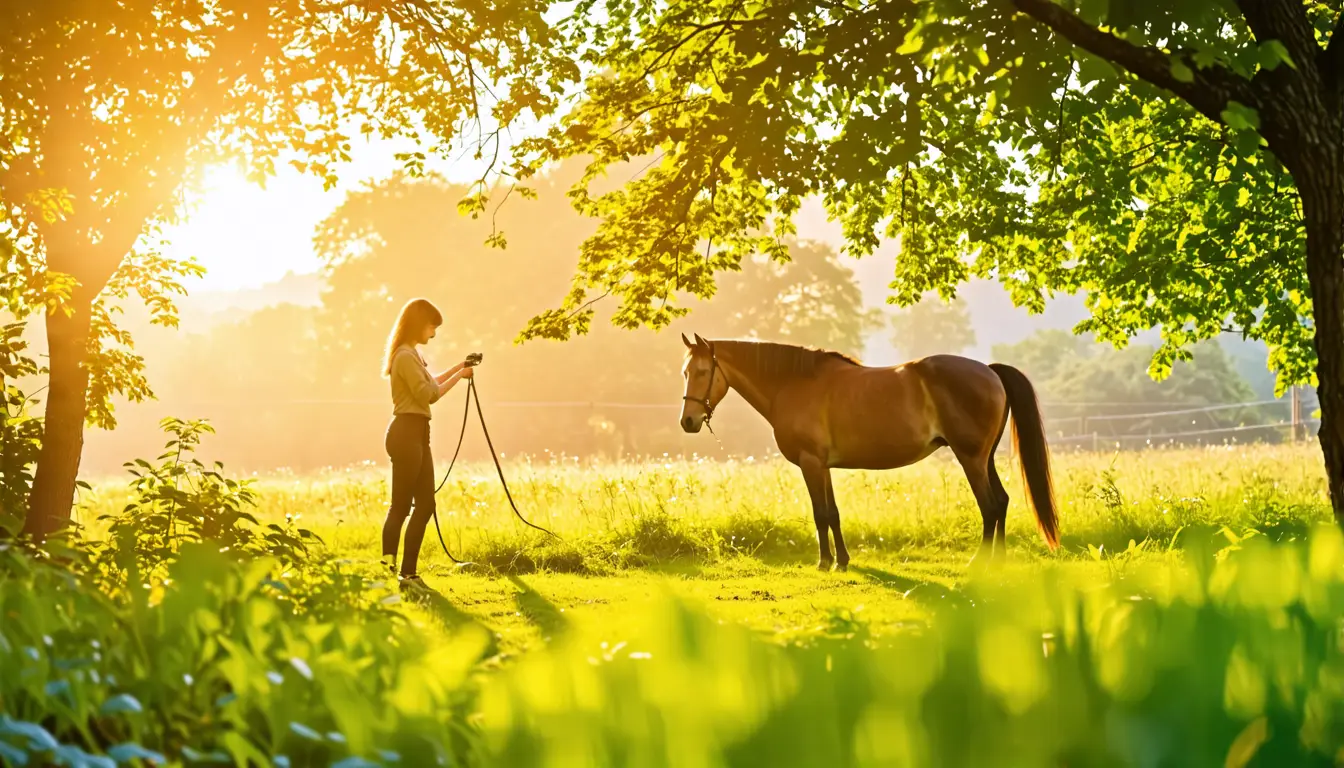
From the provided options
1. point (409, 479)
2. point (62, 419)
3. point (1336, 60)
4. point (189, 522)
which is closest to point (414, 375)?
point (409, 479)

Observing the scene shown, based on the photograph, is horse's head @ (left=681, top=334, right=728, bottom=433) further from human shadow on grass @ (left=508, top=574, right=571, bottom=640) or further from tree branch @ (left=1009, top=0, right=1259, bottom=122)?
tree branch @ (left=1009, top=0, right=1259, bottom=122)

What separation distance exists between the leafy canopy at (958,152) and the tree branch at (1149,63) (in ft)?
0.05

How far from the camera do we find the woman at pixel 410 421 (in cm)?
960

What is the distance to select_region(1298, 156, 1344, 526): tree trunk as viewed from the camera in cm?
643

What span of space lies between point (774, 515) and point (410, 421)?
239 inches

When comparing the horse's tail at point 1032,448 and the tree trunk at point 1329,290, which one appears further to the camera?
the horse's tail at point 1032,448

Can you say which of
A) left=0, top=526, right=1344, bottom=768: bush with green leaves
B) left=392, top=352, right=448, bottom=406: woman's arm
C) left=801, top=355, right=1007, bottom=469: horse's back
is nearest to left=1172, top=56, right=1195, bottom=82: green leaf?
left=0, top=526, right=1344, bottom=768: bush with green leaves

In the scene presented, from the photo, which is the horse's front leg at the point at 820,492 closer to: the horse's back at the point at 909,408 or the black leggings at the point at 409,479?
the horse's back at the point at 909,408

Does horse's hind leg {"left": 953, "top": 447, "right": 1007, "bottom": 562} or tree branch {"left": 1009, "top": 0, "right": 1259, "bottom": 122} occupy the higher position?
tree branch {"left": 1009, "top": 0, "right": 1259, "bottom": 122}

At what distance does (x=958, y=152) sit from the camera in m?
12.1

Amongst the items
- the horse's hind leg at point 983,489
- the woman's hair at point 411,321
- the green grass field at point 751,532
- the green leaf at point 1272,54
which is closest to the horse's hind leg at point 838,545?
the green grass field at point 751,532

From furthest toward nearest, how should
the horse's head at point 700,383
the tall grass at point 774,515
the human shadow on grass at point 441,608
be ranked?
the tall grass at point 774,515 < the horse's head at point 700,383 < the human shadow on grass at point 441,608

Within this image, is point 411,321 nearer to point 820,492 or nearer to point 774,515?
point 820,492

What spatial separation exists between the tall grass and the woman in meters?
2.68
